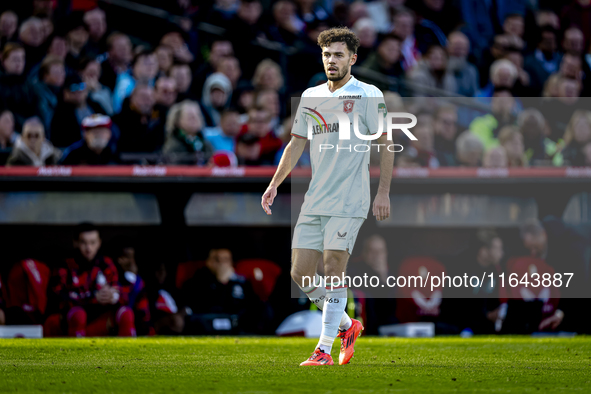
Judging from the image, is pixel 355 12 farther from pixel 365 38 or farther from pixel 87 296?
pixel 87 296

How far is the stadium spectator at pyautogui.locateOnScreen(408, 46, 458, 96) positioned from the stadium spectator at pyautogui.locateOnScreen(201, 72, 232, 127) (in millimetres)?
2761

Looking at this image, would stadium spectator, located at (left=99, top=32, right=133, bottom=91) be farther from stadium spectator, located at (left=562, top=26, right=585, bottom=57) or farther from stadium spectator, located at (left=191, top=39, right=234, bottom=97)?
stadium spectator, located at (left=562, top=26, right=585, bottom=57)

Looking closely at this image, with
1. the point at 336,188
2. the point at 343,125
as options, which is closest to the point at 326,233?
the point at 336,188

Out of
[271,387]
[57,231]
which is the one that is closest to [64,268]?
[57,231]

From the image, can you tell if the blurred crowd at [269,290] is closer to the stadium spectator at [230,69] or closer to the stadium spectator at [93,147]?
the stadium spectator at [93,147]

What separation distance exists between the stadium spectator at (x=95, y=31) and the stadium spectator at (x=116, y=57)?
9.3 inches

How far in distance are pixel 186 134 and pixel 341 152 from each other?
4349 millimetres

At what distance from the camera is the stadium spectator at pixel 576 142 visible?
9.60 meters

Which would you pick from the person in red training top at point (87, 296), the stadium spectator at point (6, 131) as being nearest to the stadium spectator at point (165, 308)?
the person in red training top at point (87, 296)

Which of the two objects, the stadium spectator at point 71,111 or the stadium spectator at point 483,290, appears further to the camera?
the stadium spectator at point 71,111

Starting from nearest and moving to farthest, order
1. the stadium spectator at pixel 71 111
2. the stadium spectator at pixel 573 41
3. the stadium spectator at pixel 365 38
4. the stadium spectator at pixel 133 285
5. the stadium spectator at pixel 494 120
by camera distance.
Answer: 1. the stadium spectator at pixel 133 285
2. the stadium spectator at pixel 71 111
3. the stadium spectator at pixel 494 120
4. the stadium spectator at pixel 365 38
5. the stadium spectator at pixel 573 41

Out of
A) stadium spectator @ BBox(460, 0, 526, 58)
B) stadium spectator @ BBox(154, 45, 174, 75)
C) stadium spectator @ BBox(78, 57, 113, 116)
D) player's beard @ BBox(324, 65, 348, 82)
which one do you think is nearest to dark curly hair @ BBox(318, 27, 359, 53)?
player's beard @ BBox(324, 65, 348, 82)

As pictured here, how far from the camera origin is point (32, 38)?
34.9ft

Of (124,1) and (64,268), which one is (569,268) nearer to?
(64,268)
